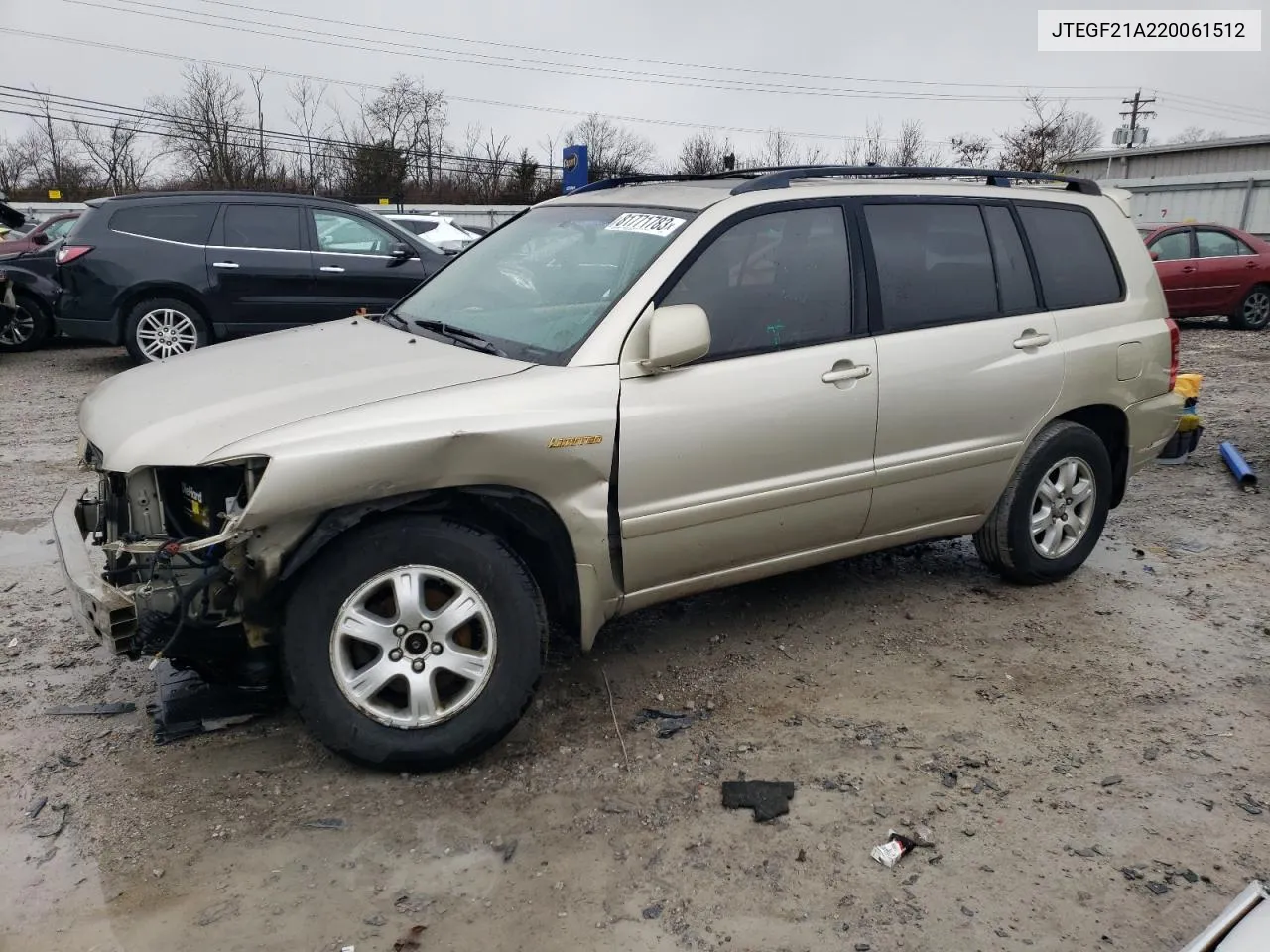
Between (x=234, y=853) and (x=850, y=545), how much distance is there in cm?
249

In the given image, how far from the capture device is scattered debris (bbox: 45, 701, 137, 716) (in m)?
3.62

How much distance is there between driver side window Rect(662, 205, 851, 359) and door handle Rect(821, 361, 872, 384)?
0.12 meters

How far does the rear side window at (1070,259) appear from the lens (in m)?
4.60

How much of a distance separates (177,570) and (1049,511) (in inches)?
146

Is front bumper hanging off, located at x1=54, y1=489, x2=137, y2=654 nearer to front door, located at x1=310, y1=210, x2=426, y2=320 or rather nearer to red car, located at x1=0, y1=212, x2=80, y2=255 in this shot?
front door, located at x1=310, y1=210, x2=426, y2=320

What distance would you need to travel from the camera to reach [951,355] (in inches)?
163

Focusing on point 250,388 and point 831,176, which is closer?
point 250,388

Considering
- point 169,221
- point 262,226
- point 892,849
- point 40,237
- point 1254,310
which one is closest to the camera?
point 892,849

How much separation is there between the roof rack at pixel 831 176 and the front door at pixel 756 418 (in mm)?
156

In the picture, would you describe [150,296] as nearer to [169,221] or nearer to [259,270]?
[169,221]

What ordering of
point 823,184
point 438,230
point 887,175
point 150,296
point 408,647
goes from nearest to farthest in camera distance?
1. point 408,647
2. point 823,184
3. point 887,175
4. point 150,296
5. point 438,230

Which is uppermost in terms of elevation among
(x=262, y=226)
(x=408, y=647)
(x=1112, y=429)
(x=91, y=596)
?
(x=262, y=226)

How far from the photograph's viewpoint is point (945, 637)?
4352 mm

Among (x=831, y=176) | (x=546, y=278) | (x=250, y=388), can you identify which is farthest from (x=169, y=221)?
(x=831, y=176)
